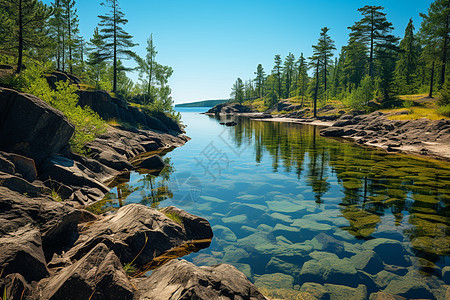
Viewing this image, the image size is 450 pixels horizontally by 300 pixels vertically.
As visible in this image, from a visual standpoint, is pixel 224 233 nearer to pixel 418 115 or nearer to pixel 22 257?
pixel 22 257

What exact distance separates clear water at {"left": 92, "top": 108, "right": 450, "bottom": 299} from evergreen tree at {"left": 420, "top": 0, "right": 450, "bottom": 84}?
3877 cm

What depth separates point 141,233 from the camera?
6.80 metres

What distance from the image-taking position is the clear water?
6551mm

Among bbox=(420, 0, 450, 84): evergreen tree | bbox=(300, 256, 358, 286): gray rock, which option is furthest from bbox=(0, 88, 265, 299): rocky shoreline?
bbox=(420, 0, 450, 84): evergreen tree

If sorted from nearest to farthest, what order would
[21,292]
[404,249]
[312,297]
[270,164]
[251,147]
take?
[21,292] < [312,297] < [404,249] < [270,164] < [251,147]

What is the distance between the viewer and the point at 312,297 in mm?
5617

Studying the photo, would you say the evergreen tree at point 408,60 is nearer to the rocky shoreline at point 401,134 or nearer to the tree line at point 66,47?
the rocky shoreline at point 401,134

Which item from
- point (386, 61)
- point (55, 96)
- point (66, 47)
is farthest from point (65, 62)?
point (386, 61)

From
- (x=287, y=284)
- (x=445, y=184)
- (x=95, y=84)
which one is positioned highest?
(x=95, y=84)

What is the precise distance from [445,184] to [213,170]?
1470cm

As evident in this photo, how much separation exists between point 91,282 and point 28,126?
9.84m

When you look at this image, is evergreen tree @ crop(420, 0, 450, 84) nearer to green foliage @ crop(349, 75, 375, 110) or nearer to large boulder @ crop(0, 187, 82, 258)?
green foliage @ crop(349, 75, 375, 110)

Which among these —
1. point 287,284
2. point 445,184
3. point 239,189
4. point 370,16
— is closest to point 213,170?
point 239,189

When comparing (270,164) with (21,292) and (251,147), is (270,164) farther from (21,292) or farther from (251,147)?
(21,292)
